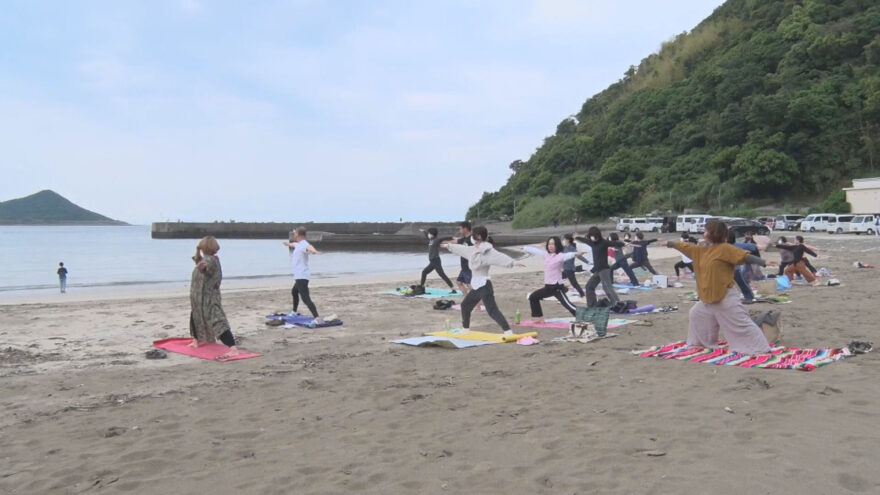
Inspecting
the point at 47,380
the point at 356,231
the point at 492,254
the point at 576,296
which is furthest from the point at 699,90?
the point at 47,380

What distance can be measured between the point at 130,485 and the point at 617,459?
10.3 ft

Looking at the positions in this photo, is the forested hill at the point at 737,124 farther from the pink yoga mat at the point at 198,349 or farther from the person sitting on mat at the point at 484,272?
the pink yoga mat at the point at 198,349

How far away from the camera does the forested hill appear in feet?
197

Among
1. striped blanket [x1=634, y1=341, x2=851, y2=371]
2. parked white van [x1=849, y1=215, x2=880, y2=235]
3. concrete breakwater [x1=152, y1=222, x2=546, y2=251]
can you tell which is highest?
concrete breakwater [x1=152, y1=222, x2=546, y2=251]

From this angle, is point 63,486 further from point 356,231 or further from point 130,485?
point 356,231

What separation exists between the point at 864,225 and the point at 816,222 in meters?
4.56

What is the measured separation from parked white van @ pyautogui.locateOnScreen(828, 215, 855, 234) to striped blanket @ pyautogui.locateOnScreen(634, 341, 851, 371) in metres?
40.5

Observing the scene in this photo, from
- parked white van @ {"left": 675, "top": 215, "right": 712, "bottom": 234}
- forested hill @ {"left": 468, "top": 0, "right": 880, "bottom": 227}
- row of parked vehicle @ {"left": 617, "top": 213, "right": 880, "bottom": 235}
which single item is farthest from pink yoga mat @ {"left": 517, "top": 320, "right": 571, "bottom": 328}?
forested hill @ {"left": 468, "top": 0, "right": 880, "bottom": 227}

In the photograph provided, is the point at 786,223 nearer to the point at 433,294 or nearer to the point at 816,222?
the point at 816,222

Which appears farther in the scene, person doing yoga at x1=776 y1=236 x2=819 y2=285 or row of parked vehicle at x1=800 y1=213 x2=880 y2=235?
row of parked vehicle at x1=800 y1=213 x2=880 y2=235

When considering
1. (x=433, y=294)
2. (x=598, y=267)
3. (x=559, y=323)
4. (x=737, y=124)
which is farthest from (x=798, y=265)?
(x=737, y=124)

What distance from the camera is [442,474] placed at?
4.11m

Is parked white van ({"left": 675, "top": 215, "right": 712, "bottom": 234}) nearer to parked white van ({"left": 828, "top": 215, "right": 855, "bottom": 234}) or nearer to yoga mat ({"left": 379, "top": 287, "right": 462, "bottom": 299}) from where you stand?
parked white van ({"left": 828, "top": 215, "right": 855, "bottom": 234})

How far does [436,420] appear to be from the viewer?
17.4 ft
